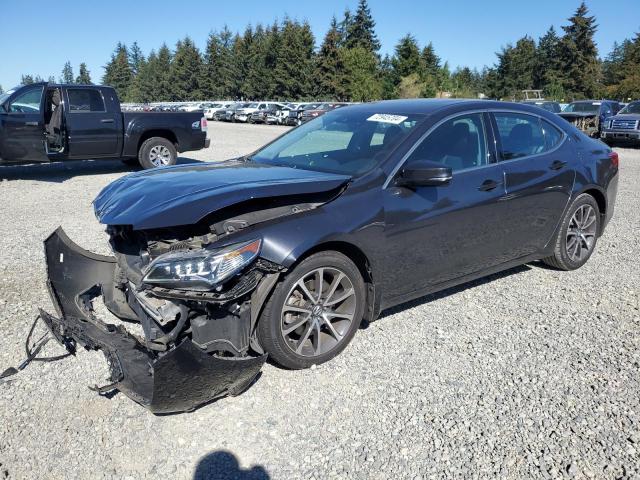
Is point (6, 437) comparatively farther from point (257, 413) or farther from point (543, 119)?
point (543, 119)

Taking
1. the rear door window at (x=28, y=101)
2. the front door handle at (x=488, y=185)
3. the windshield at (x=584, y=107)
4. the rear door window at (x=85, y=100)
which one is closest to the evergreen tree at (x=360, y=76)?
the windshield at (x=584, y=107)

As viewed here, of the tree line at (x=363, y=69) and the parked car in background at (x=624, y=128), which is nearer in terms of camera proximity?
the parked car in background at (x=624, y=128)

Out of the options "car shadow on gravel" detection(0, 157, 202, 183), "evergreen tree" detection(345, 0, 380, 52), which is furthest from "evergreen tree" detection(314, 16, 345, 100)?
"car shadow on gravel" detection(0, 157, 202, 183)

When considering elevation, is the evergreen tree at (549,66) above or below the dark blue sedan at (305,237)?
above

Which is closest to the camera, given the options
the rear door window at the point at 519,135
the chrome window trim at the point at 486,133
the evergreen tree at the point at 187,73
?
the chrome window trim at the point at 486,133

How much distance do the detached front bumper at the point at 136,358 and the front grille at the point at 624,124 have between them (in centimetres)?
2012

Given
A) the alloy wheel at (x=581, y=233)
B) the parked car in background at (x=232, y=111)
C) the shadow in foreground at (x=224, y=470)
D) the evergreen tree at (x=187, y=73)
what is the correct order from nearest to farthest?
the shadow in foreground at (x=224, y=470), the alloy wheel at (x=581, y=233), the parked car in background at (x=232, y=111), the evergreen tree at (x=187, y=73)

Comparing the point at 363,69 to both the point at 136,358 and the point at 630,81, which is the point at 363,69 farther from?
the point at 136,358

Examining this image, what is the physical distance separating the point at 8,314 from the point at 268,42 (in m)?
66.9

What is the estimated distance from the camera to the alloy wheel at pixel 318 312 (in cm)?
346

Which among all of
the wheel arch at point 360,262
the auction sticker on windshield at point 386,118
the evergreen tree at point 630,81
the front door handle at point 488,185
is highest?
the evergreen tree at point 630,81

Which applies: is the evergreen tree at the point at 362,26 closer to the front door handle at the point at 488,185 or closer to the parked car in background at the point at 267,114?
Result: the parked car in background at the point at 267,114

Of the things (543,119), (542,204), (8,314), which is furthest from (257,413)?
(543,119)

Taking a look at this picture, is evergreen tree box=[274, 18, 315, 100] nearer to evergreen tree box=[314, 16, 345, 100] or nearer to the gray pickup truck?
evergreen tree box=[314, 16, 345, 100]
